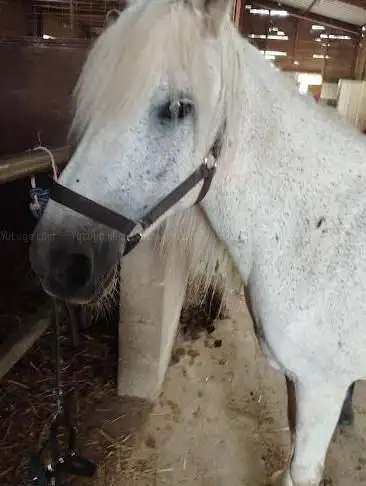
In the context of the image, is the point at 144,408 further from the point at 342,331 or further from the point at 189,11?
the point at 189,11

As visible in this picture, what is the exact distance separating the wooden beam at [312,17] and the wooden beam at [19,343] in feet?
20.7

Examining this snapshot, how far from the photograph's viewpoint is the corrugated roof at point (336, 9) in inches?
274

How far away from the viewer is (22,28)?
3.91 m

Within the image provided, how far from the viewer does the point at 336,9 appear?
764 centimetres

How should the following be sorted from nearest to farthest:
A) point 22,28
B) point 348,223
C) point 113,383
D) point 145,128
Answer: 1. point 145,128
2. point 348,223
3. point 113,383
4. point 22,28

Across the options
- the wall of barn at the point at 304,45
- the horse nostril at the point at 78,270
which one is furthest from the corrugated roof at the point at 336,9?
the horse nostril at the point at 78,270

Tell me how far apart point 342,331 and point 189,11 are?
2.70 ft

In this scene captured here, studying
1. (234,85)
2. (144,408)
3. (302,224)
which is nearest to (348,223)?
(302,224)

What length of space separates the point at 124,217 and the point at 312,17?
861cm

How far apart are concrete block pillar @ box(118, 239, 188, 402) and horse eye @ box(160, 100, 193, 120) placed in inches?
36.8

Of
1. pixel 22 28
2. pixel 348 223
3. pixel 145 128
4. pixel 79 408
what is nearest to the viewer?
pixel 145 128

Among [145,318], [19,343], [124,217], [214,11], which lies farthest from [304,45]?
[124,217]

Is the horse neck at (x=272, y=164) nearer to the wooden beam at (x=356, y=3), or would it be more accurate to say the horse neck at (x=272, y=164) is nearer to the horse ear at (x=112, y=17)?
the horse ear at (x=112, y=17)

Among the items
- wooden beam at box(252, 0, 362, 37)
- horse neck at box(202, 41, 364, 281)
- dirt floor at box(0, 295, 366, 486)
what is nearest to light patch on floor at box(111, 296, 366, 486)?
dirt floor at box(0, 295, 366, 486)
